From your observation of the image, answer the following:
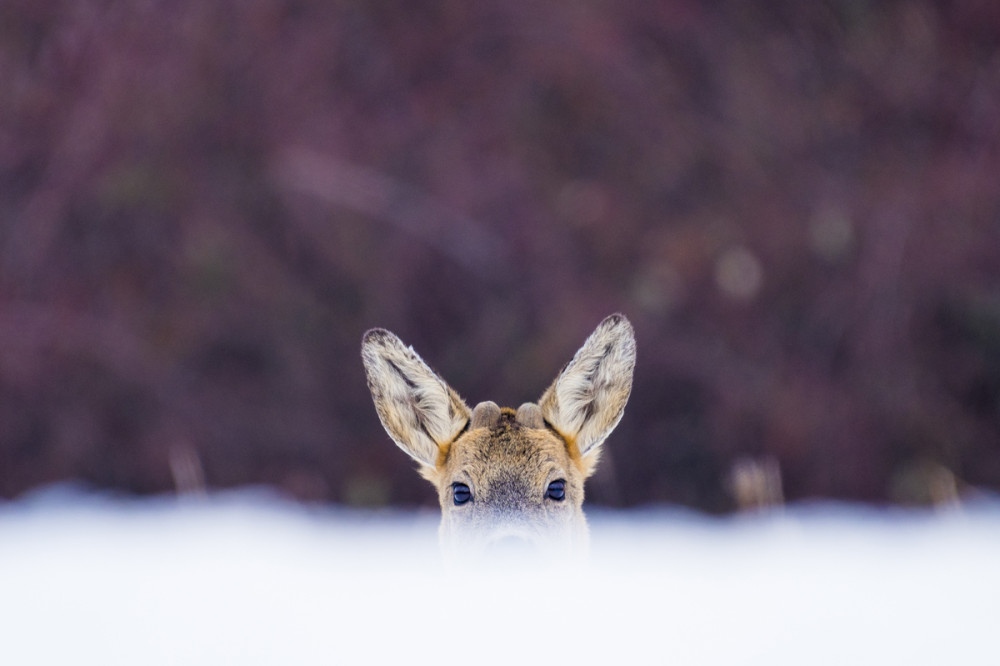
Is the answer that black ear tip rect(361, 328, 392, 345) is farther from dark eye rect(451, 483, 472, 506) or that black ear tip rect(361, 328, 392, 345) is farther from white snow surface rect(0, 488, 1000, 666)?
white snow surface rect(0, 488, 1000, 666)

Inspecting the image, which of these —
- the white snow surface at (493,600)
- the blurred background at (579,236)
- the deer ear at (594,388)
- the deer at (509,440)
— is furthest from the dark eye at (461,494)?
the blurred background at (579,236)

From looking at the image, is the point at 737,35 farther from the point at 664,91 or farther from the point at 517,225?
the point at 517,225

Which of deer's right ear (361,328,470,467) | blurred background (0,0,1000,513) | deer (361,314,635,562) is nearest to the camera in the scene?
deer (361,314,635,562)

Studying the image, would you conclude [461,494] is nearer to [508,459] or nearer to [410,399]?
[508,459]

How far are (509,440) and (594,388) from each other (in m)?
0.45

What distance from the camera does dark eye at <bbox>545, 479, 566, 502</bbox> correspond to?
161 inches

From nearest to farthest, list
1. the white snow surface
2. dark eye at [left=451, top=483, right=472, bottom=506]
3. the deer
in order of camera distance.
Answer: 1. the white snow surface
2. the deer
3. dark eye at [left=451, top=483, right=472, bottom=506]

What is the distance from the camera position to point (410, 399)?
436 cm

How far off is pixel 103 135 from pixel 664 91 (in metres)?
4.54

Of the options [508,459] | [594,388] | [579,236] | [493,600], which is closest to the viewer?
[493,600]

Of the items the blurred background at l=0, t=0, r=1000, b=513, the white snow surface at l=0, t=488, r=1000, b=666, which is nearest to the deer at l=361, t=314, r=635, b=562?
the white snow surface at l=0, t=488, r=1000, b=666

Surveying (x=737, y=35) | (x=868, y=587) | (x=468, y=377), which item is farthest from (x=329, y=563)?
(x=737, y=35)

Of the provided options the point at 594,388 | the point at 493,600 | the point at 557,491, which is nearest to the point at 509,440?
the point at 557,491

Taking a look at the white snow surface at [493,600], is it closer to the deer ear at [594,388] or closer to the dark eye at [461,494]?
the dark eye at [461,494]
